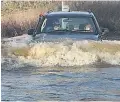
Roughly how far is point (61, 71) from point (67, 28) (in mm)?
1813

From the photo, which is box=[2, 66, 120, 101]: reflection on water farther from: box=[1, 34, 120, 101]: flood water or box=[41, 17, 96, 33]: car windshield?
box=[41, 17, 96, 33]: car windshield

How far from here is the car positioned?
1375cm

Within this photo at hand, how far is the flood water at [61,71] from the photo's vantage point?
9.59 meters

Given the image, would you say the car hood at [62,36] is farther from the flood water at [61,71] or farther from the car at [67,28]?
the flood water at [61,71]

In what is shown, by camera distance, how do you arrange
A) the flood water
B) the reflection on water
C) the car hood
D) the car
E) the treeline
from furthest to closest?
1. the treeline
2. the car
3. the car hood
4. the flood water
5. the reflection on water

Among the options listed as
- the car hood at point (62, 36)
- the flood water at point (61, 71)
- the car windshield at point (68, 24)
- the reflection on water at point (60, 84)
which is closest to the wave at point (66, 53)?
the flood water at point (61, 71)

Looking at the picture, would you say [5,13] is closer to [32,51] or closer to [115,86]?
[32,51]

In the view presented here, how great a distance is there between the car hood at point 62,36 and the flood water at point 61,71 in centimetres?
25

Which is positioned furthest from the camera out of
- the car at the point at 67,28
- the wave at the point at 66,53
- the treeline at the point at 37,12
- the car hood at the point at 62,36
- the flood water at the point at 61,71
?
the treeline at the point at 37,12

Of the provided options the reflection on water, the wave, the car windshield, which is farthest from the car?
the reflection on water

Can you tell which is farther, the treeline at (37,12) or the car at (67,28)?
the treeline at (37,12)

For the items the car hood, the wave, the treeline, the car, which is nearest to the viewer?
the car hood

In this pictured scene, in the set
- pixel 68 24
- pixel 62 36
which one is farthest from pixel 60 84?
pixel 68 24

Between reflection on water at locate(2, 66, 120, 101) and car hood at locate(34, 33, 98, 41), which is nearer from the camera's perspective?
reflection on water at locate(2, 66, 120, 101)
